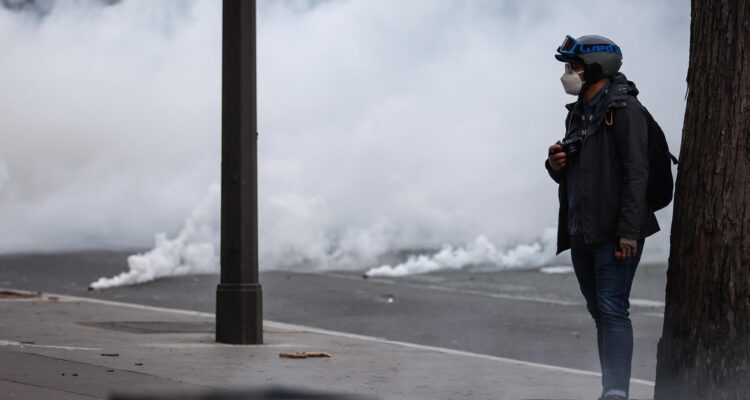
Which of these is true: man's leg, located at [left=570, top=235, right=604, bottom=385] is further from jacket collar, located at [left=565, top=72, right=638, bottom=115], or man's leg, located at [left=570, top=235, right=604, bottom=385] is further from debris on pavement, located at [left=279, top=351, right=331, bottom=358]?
debris on pavement, located at [left=279, top=351, right=331, bottom=358]

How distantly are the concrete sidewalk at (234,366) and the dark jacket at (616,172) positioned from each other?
57.2 inches

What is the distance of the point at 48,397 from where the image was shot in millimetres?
6566

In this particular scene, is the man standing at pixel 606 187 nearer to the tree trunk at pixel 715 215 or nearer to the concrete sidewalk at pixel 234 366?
the tree trunk at pixel 715 215

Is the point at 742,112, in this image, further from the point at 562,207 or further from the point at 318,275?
the point at 318,275

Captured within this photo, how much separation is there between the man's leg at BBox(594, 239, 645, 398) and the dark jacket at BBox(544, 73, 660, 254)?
0.35 feet

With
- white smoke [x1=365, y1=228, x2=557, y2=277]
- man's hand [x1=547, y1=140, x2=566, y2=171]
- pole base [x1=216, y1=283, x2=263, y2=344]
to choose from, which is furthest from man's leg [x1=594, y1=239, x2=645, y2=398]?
white smoke [x1=365, y1=228, x2=557, y2=277]

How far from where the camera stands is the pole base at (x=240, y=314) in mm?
9570

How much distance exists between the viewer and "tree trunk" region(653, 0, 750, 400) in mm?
5566

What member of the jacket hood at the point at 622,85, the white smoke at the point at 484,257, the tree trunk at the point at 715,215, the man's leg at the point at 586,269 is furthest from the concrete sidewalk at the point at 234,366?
the white smoke at the point at 484,257

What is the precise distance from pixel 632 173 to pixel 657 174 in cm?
19

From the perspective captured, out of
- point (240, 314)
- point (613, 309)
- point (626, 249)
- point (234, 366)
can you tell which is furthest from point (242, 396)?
point (240, 314)

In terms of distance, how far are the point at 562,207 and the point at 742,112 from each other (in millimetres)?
1246

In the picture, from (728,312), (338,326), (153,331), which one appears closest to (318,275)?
(338,326)

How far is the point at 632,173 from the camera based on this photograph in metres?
6.12
